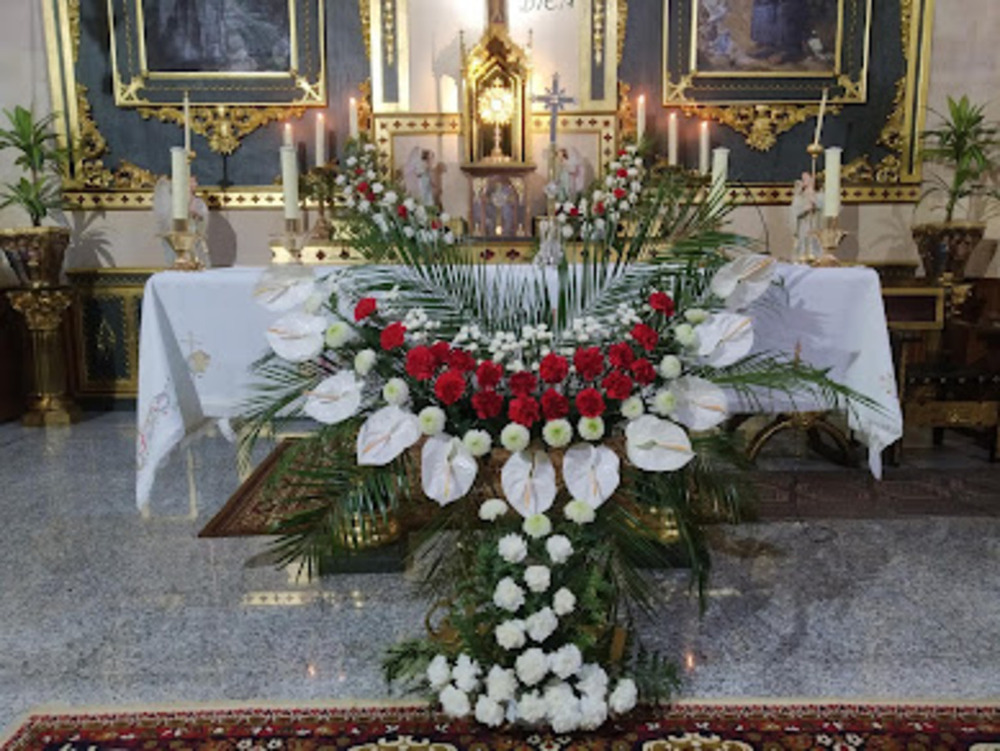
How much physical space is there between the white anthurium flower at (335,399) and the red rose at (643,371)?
621mm

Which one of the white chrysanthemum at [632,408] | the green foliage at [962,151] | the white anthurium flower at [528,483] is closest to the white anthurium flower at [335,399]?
the white anthurium flower at [528,483]

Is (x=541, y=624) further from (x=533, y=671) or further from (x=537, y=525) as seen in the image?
(x=537, y=525)

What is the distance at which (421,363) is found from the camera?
177 centimetres

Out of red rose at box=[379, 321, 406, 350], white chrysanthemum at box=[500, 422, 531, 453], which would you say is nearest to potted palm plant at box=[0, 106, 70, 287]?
red rose at box=[379, 321, 406, 350]

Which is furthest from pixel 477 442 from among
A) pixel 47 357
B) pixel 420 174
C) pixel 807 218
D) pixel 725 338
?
pixel 47 357

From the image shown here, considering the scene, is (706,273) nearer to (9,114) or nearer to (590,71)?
(590,71)

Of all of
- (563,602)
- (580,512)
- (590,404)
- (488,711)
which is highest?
(590,404)

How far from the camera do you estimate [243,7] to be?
559 centimetres

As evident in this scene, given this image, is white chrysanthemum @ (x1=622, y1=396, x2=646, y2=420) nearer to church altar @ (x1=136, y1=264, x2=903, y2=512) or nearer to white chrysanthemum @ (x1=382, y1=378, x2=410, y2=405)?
white chrysanthemum @ (x1=382, y1=378, x2=410, y2=405)

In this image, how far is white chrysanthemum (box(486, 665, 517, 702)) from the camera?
185 centimetres

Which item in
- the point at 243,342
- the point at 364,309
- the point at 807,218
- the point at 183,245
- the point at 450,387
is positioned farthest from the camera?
the point at 807,218

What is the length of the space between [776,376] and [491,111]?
356 cm

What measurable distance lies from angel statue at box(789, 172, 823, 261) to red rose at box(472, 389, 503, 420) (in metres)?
2.06

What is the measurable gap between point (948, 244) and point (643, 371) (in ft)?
14.6
